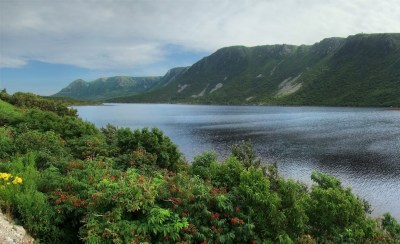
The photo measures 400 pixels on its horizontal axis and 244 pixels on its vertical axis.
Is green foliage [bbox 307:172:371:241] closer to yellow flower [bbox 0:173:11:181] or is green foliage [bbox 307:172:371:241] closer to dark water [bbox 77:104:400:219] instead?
yellow flower [bbox 0:173:11:181]

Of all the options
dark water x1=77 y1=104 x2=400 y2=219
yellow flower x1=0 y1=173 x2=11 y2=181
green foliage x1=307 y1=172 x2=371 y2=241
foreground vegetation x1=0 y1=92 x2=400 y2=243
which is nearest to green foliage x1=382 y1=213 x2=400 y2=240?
foreground vegetation x1=0 y1=92 x2=400 y2=243

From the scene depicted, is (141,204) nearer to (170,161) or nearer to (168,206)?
(168,206)

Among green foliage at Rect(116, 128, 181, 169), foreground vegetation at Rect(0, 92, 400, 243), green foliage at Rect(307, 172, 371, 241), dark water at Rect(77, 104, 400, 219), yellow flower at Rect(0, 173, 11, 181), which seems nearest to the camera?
foreground vegetation at Rect(0, 92, 400, 243)

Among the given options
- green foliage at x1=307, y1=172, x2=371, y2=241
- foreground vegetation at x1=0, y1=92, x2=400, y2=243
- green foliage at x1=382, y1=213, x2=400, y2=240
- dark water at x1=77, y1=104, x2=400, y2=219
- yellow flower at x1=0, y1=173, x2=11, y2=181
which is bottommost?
dark water at x1=77, y1=104, x2=400, y2=219

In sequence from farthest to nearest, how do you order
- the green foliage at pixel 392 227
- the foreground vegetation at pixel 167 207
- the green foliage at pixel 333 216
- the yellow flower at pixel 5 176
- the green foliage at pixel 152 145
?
the green foliage at pixel 152 145 < the green foliage at pixel 392 227 < the green foliage at pixel 333 216 < the yellow flower at pixel 5 176 < the foreground vegetation at pixel 167 207

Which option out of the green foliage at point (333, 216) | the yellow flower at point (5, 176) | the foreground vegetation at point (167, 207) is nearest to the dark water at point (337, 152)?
the green foliage at point (333, 216)

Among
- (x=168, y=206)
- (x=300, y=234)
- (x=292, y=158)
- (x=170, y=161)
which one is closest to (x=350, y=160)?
(x=292, y=158)

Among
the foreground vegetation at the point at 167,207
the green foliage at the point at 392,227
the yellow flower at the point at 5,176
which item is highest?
the yellow flower at the point at 5,176

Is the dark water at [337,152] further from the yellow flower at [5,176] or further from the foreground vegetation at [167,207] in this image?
the yellow flower at [5,176]

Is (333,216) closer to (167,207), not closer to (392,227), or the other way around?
(392,227)

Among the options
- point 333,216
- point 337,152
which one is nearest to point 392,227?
point 333,216

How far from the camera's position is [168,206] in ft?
43.6

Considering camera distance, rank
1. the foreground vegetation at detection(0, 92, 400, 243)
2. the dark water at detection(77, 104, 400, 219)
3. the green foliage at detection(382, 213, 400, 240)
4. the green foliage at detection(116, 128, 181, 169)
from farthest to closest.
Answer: the dark water at detection(77, 104, 400, 219) < the green foliage at detection(116, 128, 181, 169) < the green foliage at detection(382, 213, 400, 240) < the foreground vegetation at detection(0, 92, 400, 243)

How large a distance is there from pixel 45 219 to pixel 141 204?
327 centimetres
